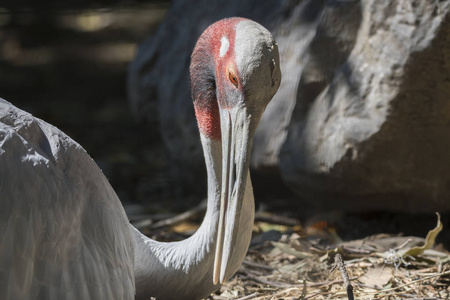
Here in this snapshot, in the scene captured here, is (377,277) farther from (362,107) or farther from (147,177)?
(147,177)

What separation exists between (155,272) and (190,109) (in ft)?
6.71

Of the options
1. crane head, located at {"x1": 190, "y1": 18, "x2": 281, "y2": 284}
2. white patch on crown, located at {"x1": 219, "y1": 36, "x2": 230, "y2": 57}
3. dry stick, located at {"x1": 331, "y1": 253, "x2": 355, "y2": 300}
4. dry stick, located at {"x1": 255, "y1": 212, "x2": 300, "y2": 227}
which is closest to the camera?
crane head, located at {"x1": 190, "y1": 18, "x2": 281, "y2": 284}

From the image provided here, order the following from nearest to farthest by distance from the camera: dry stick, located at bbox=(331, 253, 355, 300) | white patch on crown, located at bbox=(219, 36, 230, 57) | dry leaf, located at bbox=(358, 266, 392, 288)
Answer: white patch on crown, located at bbox=(219, 36, 230, 57) < dry stick, located at bbox=(331, 253, 355, 300) < dry leaf, located at bbox=(358, 266, 392, 288)

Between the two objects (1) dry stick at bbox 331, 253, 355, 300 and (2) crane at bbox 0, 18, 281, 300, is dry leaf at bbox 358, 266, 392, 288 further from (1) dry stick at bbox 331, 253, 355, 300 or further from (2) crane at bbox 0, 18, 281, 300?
(2) crane at bbox 0, 18, 281, 300

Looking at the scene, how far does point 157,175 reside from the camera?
16.1ft

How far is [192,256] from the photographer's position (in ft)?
7.72

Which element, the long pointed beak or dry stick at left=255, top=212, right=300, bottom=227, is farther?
dry stick at left=255, top=212, right=300, bottom=227

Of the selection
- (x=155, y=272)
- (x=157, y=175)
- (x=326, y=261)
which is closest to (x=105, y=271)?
(x=155, y=272)

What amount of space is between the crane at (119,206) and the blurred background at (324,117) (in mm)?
999

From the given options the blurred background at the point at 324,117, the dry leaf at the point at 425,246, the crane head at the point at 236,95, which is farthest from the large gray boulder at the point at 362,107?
the crane head at the point at 236,95

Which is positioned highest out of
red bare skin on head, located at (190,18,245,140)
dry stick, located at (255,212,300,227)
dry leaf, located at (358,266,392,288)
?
red bare skin on head, located at (190,18,245,140)

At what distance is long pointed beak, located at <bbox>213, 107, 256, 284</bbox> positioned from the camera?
203cm

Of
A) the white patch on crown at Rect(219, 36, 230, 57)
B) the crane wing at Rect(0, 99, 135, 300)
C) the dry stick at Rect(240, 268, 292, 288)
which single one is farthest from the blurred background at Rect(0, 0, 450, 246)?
the crane wing at Rect(0, 99, 135, 300)

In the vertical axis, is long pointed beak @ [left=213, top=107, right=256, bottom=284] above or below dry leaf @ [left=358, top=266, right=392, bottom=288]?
above
